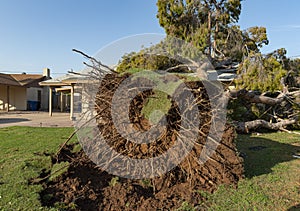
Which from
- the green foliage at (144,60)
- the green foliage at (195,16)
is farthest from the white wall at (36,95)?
the green foliage at (144,60)

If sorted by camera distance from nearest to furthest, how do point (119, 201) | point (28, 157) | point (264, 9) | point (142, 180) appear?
point (119, 201), point (142, 180), point (28, 157), point (264, 9)

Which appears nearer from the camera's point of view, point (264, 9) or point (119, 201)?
point (119, 201)

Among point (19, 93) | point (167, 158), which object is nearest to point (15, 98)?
point (19, 93)

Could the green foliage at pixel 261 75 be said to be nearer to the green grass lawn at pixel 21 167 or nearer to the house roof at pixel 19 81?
the green grass lawn at pixel 21 167

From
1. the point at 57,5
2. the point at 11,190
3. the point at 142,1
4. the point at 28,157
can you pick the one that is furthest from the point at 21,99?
the point at 11,190

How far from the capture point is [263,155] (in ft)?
18.4

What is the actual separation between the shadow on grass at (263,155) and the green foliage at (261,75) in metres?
1.98

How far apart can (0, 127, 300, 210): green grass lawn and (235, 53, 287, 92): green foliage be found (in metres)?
2.31

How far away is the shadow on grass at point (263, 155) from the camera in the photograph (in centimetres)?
442

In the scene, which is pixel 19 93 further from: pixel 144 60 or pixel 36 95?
pixel 144 60

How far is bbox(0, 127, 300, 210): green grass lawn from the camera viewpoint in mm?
2830

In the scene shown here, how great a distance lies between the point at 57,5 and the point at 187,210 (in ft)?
37.8

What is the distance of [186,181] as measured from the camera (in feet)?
11.4

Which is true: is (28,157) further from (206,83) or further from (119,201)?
(206,83)
